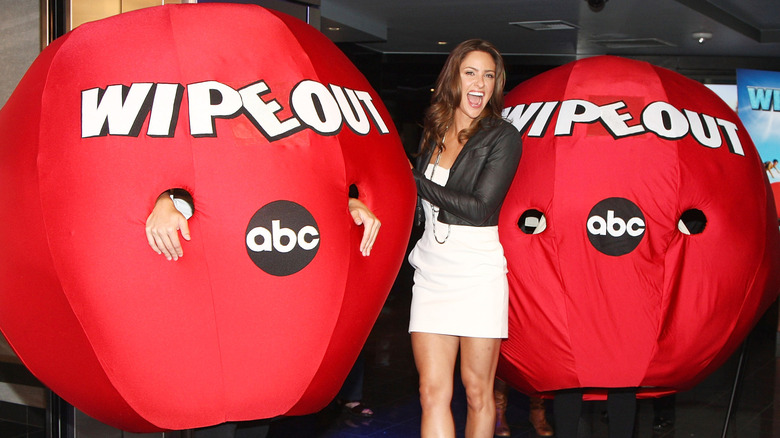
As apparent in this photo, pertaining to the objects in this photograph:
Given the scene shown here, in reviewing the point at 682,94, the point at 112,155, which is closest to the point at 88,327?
the point at 112,155

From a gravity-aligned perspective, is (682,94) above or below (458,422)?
above

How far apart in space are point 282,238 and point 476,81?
1.05m

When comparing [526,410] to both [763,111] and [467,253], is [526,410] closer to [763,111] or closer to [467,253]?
[467,253]

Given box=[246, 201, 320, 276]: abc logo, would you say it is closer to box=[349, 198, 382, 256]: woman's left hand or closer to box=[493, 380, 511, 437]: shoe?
box=[349, 198, 382, 256]: woman's left hand

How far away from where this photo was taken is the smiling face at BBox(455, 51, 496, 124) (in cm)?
274

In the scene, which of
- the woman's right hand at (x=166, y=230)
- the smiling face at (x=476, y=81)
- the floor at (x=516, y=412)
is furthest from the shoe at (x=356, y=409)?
the woman's right hand at (x=166, y=230)

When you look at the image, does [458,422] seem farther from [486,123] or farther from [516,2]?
[516,2]

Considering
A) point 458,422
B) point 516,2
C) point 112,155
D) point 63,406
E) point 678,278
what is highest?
point 516,2

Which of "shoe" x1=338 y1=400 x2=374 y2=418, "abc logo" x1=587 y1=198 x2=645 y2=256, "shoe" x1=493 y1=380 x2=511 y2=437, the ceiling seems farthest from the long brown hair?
the ceiling

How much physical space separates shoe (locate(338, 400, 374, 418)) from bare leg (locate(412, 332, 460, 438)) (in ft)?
5.47

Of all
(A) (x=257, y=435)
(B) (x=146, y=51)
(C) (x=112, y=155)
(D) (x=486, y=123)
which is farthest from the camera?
(D) (x=486, y=123)

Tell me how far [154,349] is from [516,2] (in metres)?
6.31

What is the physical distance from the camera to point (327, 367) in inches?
84.8

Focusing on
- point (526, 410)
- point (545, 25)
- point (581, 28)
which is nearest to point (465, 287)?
point (526, 410)
